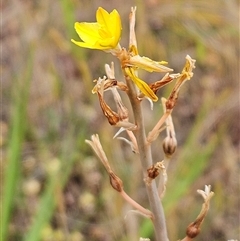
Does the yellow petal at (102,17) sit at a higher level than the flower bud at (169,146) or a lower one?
higher

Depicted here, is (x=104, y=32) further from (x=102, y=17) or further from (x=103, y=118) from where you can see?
(x=103, y=118)

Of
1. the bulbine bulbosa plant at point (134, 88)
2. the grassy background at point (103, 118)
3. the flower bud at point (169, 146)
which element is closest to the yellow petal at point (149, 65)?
the bulbine bulbosa plant at point (134, 88)

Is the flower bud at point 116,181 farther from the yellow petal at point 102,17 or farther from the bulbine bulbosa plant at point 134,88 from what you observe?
the yellow petal at point 102,17

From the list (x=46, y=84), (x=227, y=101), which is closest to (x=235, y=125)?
(x=227, y=101)

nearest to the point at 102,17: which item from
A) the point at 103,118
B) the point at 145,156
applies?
the point at 145,156

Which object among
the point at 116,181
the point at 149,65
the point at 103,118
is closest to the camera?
the point at 149,65

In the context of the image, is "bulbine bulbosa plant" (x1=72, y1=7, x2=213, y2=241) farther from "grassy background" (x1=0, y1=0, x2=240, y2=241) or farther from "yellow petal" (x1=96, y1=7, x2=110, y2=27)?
"grassy background" (x1=0, y1=0, x2=240, y2=241)

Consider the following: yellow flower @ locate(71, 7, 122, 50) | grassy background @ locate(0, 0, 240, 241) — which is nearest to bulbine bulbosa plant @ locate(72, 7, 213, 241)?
yellow flower @ locate(71, 7, 122, 50)
